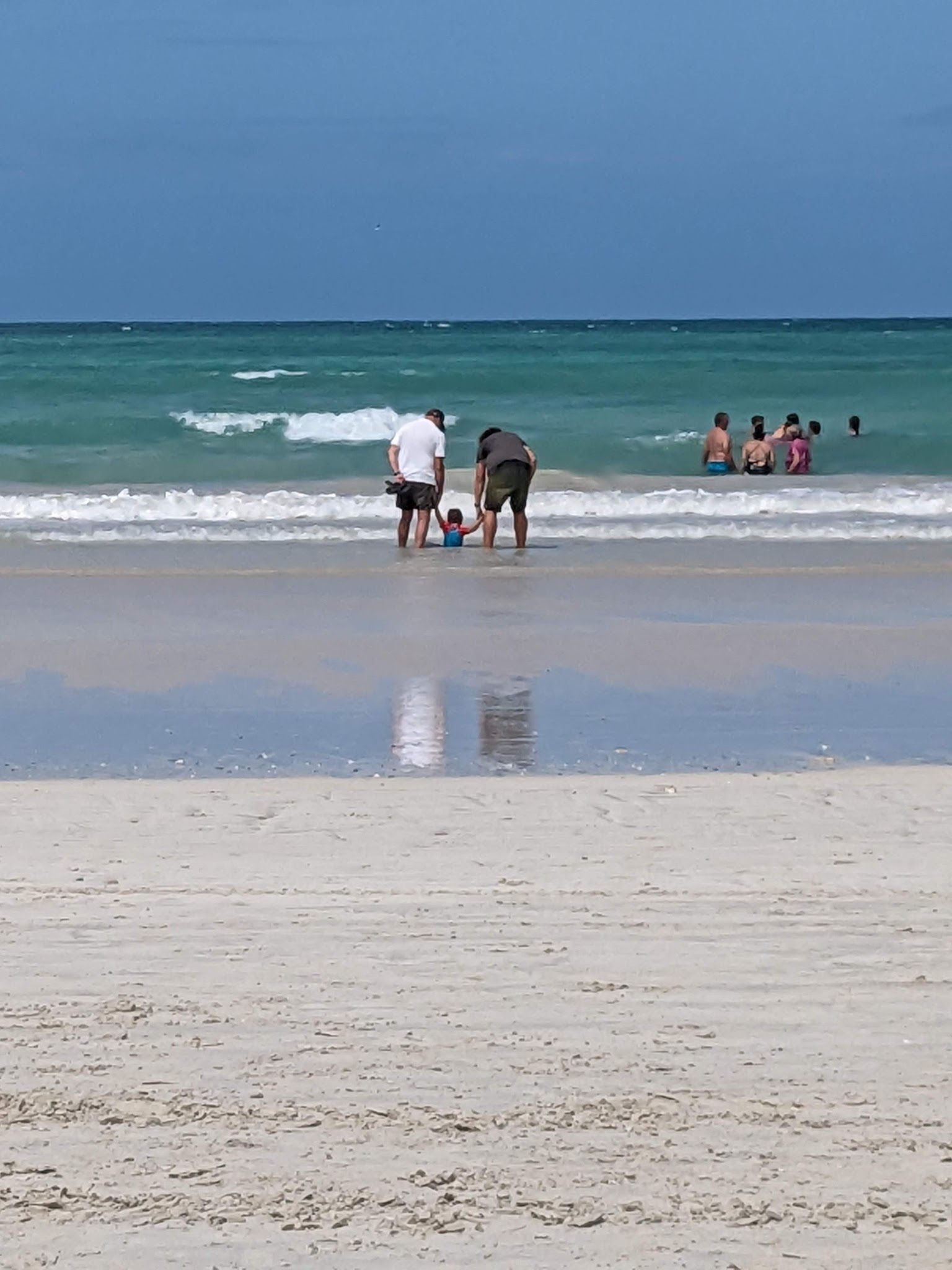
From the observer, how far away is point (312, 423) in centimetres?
3466

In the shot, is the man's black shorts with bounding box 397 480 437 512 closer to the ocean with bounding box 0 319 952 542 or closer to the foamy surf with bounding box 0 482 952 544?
the foamy surf with bounding box 0 482 952 544

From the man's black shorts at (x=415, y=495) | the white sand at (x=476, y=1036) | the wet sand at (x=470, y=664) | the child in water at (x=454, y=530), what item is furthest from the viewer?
the child in water at (x=454, y=530)

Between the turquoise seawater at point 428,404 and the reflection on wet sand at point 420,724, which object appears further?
the turquoise seawater at point 428,404

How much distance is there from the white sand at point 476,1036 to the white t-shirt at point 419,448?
9.29m

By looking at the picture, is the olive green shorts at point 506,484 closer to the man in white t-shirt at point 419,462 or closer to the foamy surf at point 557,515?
the man in white t-shirt at point 419,462

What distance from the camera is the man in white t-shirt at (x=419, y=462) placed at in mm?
15078

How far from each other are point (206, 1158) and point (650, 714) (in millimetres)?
4928

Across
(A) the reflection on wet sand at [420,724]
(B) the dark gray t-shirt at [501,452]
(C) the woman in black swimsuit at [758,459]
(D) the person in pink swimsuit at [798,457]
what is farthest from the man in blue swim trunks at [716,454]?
(A) the reflection on wet sand at [420,724]

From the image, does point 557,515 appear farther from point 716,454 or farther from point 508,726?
point 508,726

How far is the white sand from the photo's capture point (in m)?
2.98

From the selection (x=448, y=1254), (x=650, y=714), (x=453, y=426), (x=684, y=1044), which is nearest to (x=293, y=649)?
(x=650, y=714)

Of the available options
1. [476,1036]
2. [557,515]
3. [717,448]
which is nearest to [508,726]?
[476,1036]

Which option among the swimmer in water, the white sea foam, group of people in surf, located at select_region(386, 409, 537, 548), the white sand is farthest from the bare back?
the white sand

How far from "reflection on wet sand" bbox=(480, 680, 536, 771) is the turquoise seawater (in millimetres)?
14835
